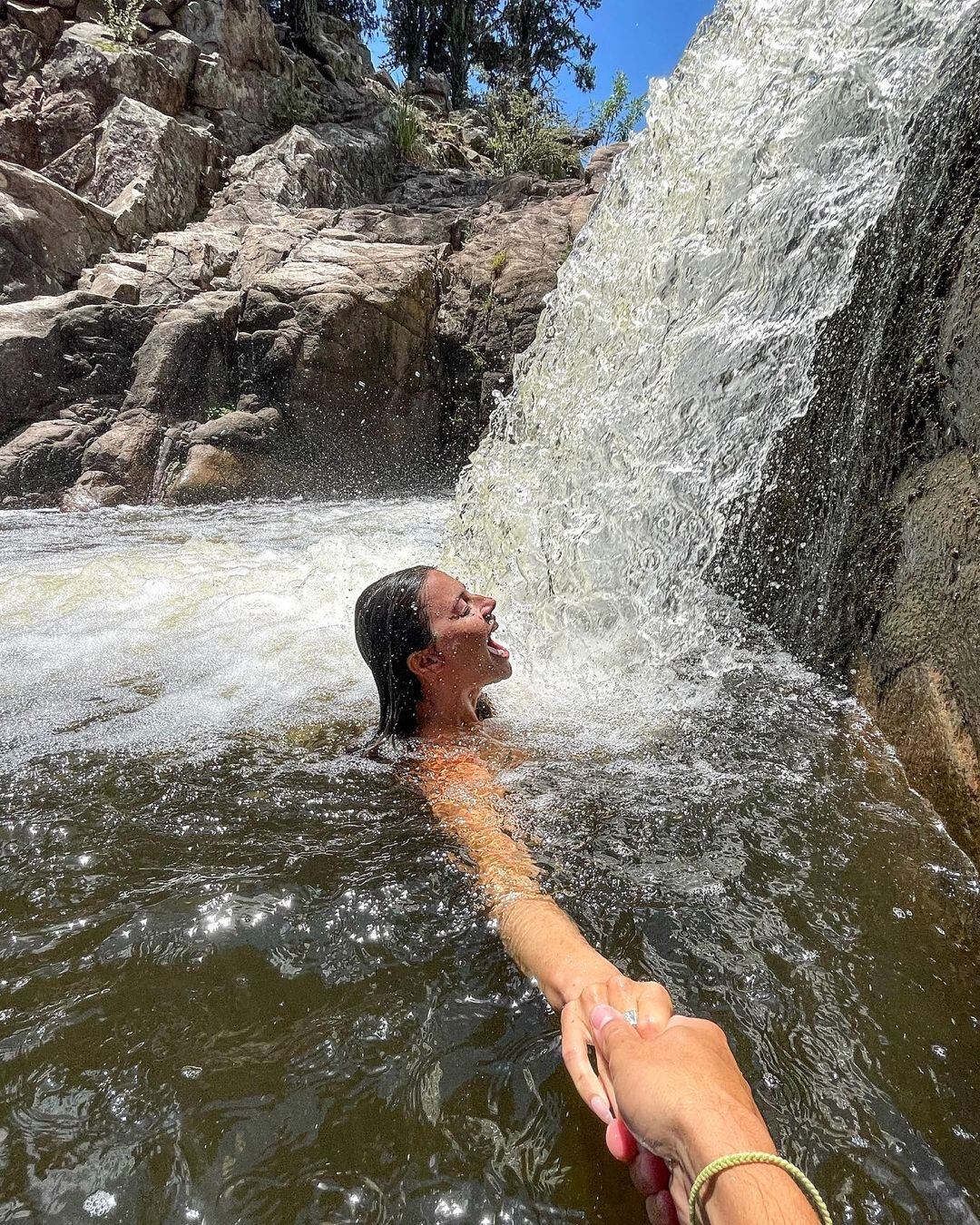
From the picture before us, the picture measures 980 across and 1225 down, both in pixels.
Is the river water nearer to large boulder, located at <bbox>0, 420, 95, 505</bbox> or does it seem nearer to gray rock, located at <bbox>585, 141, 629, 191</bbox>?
large boulder, located at <bbox>0, 420, 95, 505</bbox>

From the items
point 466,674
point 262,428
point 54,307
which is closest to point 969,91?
point 466,674

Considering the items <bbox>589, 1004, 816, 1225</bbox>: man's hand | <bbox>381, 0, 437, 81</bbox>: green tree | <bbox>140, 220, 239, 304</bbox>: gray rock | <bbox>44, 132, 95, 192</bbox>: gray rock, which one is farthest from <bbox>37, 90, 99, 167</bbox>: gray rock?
<bbox>589, 1004, 816, 1225</bbox>: man's hand

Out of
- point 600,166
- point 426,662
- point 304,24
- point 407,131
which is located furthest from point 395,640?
point 304,24

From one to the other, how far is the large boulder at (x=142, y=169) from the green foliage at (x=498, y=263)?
6252mm

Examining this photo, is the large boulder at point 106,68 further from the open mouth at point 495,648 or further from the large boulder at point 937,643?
the large boulder at point 937,643

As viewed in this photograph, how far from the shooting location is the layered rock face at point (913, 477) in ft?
6.75

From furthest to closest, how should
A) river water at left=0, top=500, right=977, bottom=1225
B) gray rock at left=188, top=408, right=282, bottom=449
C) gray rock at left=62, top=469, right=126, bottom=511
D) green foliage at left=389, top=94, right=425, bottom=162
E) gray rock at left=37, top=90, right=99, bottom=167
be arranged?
green foliage at left=389, top=94, right=425, bottom=162 < gray rock at left=37, top=90, right=99, bottom=167 < gray rock at left=188, top=408, right=282, bottom=449 < gray rock at left=62, top=469, right=126, bottom=511 < river water at left=0, top=500, right=977, bottom=1225

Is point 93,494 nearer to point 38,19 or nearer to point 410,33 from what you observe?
point 38,19

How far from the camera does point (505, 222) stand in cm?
1119

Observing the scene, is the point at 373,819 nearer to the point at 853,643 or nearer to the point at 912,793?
the point at 912,793

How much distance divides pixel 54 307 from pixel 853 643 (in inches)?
418

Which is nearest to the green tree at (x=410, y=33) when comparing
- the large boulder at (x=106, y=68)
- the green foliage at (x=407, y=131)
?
the green foliage at (x=407, y=131)

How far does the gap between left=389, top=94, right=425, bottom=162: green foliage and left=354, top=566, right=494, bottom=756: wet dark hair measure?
1670 centimetres

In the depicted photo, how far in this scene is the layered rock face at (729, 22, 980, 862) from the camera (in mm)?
2059
